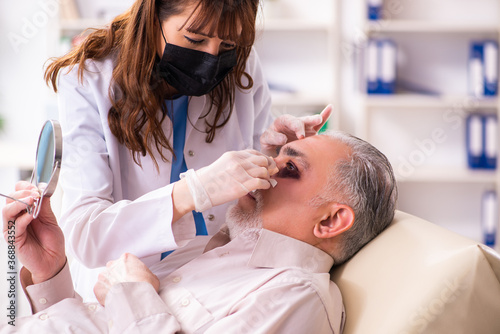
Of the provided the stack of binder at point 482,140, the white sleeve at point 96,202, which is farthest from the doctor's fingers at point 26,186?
the stack of binder at point 482,140

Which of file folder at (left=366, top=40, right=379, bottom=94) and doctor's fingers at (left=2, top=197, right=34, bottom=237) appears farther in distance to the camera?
file folder at (left=366, top=40, right=379, bottom=94)

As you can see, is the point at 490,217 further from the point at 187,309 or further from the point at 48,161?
Answer: the point at 48,161

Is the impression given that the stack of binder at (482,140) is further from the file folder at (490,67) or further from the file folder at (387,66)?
the file folder at (387,66)

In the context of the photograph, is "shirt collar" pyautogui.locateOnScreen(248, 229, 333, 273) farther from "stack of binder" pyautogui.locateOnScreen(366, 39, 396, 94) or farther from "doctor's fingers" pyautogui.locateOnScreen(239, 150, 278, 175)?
"stack of binder" pyautogui.locateOnScreen(366, 39, 396, 94)

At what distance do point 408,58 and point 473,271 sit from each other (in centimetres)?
295

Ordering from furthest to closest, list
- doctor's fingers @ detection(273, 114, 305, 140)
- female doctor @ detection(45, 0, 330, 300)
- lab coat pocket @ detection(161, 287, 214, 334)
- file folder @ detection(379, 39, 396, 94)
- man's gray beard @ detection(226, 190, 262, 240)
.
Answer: file folder @ detection(379, 39, 396, 94) < doctor's fingers @ detection(273, 114, 305, 140) < man's gray beard @ detection(226, 190, 262, 240) < female doctor @ detection(45, 0, 330, 300) < lab coat pocket @ detection(161, 287, 214, 334)

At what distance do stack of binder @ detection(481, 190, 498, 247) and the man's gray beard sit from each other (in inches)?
109

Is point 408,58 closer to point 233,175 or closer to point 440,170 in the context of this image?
point 440,170

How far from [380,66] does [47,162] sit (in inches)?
112

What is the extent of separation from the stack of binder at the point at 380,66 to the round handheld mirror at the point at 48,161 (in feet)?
9.06

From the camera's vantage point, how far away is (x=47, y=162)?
3.43 feet

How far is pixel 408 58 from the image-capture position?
381cm

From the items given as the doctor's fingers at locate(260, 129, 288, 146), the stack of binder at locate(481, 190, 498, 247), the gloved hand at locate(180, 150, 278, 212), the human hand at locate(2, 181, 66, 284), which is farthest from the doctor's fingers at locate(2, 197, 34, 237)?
the stack of binder at locate(481, 190, 498, 247)

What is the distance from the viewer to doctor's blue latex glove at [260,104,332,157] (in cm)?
153
